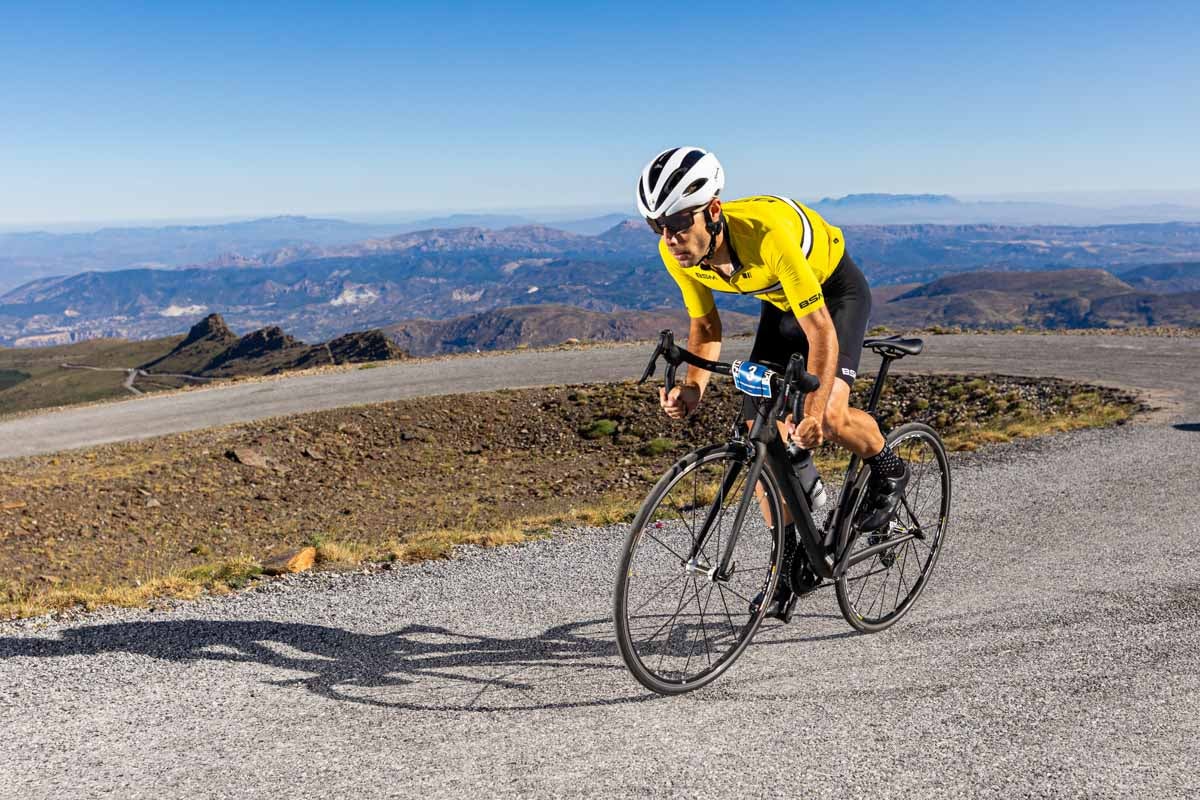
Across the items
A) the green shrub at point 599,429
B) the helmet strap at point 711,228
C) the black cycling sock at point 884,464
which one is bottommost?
the green shrub at point 599,429

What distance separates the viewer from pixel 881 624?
17.8 feet

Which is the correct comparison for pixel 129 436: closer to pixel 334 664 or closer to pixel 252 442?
pixel 252 442

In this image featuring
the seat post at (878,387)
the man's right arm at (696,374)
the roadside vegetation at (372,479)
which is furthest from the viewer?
the roadside vegetation at (372,479)

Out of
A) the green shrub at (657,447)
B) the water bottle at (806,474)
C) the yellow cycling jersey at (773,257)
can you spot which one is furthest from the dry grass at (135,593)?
the green shrub at (657,447)

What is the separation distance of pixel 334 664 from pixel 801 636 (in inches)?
128

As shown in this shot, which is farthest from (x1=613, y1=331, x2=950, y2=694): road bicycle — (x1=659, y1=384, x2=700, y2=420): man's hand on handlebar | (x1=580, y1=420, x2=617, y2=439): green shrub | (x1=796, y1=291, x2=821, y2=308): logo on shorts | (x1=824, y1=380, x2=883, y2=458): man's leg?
(x1=580, y1=420, x2=617, y2=439): green shrub

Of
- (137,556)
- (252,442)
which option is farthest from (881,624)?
(252,442)

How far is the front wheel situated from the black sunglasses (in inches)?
49.6

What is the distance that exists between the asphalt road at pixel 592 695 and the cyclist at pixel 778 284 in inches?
40.1

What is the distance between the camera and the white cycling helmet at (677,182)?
4.12 metres

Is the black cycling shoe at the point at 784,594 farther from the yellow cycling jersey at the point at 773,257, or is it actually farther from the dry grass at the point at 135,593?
the dry grass at the point at 135,593

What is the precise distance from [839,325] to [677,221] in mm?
1501

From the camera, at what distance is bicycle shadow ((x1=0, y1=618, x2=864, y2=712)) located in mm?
4555

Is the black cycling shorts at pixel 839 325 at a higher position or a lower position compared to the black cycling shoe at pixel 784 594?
higher
